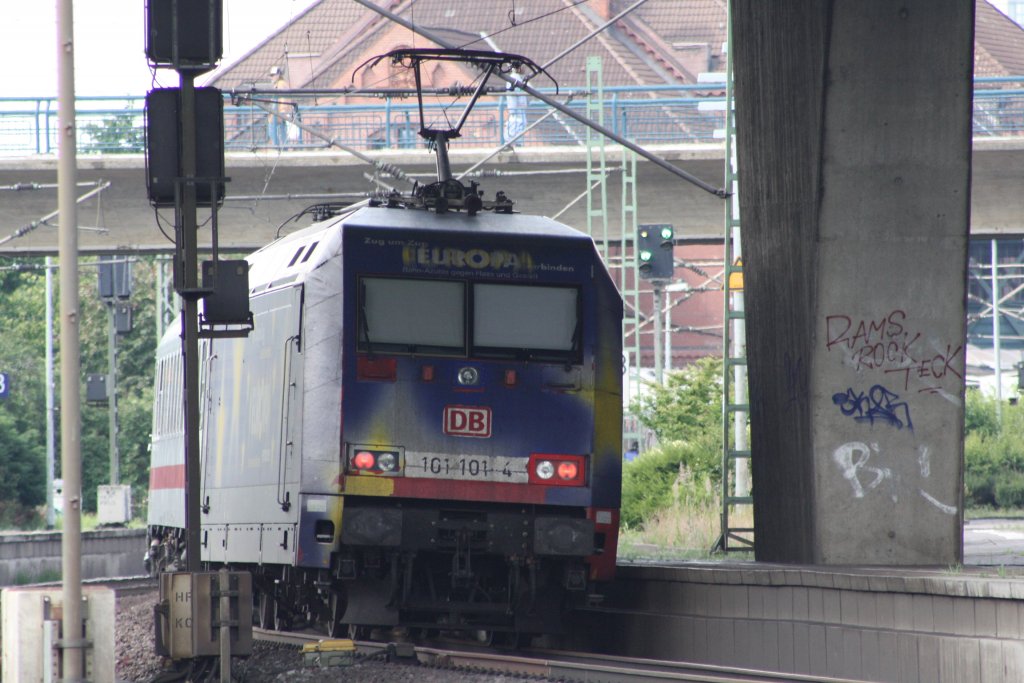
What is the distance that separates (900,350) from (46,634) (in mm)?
8149

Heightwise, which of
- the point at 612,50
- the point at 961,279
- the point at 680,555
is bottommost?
the point at 680,555

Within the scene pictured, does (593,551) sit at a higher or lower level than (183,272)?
lower

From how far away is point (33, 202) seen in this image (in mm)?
32469

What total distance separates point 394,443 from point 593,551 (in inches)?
71.8

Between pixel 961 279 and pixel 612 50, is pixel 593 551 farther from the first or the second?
pixel 612 50

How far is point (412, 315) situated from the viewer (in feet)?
43.6

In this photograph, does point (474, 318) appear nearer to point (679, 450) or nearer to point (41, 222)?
point (679, 450)

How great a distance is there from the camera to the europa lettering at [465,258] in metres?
13.4

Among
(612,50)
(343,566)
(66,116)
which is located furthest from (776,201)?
(612,50)

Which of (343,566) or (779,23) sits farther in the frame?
(779,23)

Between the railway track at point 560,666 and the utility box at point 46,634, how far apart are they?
→ 290 centimetres

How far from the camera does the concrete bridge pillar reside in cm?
1455

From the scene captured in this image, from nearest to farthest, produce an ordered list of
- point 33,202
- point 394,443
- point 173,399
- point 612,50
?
point 394,443, point 173,399, point 33,202, point 612,50

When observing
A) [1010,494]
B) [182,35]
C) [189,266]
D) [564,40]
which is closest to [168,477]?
[189,266]
